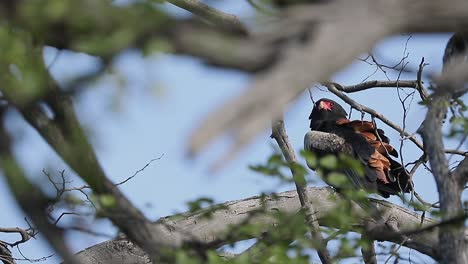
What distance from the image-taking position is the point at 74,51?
2807 mm

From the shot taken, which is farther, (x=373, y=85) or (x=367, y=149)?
(x=367, y=149)

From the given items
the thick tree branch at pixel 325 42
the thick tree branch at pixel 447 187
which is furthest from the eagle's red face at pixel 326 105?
the thick tree branch at pixel 325 42

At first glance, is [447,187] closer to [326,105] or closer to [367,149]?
[367,149]

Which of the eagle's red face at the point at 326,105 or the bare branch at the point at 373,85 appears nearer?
the bare branch at the point at 373,85

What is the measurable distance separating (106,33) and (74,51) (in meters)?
0.44

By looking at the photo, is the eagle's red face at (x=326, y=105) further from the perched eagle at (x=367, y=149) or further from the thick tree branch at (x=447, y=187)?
the thick tree branch at (x=447, y=187)

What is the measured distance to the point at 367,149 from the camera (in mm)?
7758

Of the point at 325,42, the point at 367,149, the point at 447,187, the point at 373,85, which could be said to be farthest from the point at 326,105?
the point at 325,42

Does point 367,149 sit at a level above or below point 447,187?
above

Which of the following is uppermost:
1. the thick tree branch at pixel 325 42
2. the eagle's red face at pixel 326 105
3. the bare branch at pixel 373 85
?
the eagle's red face at pixel 326 105

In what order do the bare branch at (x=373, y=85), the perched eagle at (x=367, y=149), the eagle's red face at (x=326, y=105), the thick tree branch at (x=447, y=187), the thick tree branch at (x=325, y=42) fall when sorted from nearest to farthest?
the thick tree branch at (x=325, y=42)
the thick tree branch at (x=447, y=187)
the bare branch at (x=373, y=85)
the perched eagle at (x=367, y=149)
the eagle's red face at (x=326, y=105)

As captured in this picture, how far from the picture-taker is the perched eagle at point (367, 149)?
7105mm

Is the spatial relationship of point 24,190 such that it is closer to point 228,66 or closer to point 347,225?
point 228,66

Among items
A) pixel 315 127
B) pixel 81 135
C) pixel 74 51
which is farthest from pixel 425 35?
pixel 315 127
